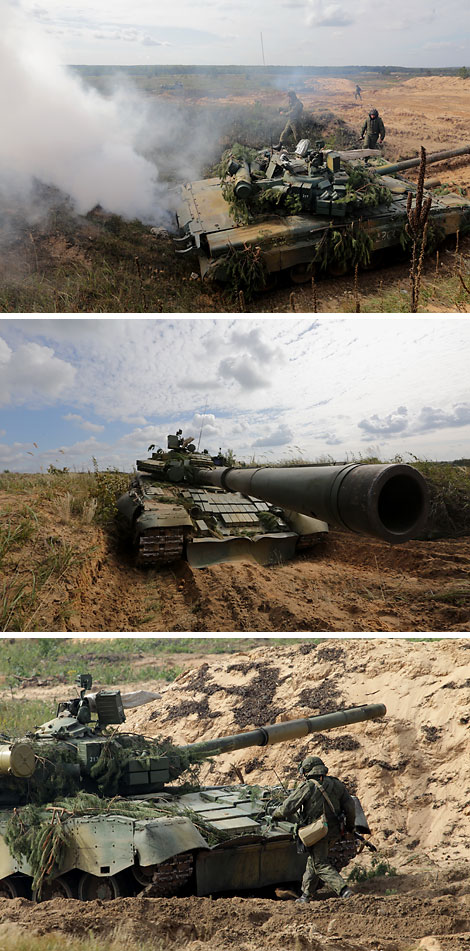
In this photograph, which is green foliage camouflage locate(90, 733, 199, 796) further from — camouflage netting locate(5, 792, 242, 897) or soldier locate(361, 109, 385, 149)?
soldier locate(361, 109, 385, 149)

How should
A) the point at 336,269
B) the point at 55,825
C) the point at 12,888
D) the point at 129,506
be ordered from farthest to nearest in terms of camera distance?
the point at 336,269, the point at 129,506, the point at 12,888, the point at 55,825

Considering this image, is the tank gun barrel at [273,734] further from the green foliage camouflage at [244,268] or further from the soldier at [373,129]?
the soldier at [373,129]

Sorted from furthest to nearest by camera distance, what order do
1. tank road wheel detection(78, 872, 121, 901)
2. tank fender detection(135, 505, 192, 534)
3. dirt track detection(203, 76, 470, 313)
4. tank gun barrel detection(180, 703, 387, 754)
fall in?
dirt track detection(203, 76, 470, 313), tank fender detection(135, 505, 192, 534), tank gun barrel detection(180, 703, 387, 754), tank road wheel detection(78, 872, 121, 901)

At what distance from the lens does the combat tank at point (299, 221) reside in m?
9.68

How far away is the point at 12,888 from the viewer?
5.75 m

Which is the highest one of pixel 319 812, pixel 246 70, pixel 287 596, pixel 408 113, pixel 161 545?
pixel 408 113

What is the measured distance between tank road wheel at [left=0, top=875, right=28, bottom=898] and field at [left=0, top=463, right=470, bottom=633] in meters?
2.24

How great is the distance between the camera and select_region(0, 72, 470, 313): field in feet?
31.0

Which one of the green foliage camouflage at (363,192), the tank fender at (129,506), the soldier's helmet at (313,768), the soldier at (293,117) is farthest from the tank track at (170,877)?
the soldier at (293,117)

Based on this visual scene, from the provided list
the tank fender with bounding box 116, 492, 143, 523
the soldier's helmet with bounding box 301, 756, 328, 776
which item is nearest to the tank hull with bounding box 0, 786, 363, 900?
the soldier's helmet with bounding box 301, 756, 328, 776

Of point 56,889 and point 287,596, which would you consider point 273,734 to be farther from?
point 56,889

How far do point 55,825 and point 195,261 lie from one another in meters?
8.45

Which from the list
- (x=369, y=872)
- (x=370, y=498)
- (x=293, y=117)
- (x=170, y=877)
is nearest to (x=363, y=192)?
(x=293, y=117)

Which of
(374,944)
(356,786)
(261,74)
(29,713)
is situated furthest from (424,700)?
(261,74)
